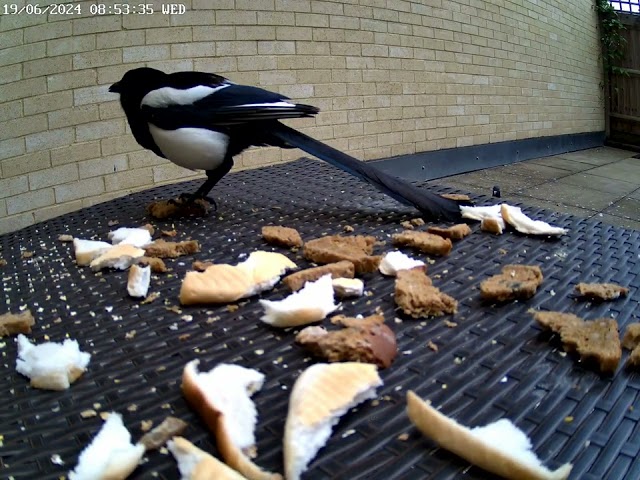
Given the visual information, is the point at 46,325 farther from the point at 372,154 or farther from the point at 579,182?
the point at 579,182

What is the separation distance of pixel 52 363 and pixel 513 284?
0.88 metres

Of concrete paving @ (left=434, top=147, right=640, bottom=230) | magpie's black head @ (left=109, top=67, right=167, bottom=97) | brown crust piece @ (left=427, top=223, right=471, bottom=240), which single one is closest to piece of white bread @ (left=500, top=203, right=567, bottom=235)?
brown crust piece @ (left=427, top=223, right=471, bottom=240)

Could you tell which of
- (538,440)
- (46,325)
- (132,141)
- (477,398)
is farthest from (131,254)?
(132,141)

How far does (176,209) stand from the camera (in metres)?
1.77

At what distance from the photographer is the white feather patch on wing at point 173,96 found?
5.70ft

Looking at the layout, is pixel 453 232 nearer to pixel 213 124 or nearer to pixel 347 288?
pixel 347 288

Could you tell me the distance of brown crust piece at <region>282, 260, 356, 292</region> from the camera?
114 cm

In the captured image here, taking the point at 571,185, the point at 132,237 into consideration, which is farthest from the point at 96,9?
the point at 571,185

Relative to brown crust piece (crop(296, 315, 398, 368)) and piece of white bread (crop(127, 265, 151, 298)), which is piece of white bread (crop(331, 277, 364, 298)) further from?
piece of white bread (crop(127, 265, 151, 298))

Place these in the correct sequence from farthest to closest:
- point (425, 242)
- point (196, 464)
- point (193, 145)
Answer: point (193, 145) < point (425, 242) < point (196, 464)

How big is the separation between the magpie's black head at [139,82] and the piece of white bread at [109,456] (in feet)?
4.50

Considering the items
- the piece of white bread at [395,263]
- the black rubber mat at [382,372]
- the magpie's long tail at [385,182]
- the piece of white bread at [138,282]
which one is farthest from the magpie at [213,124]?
the piece of white bread at [138,282]

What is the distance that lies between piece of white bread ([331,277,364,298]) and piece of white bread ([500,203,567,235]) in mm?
618

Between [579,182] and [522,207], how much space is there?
387cm
